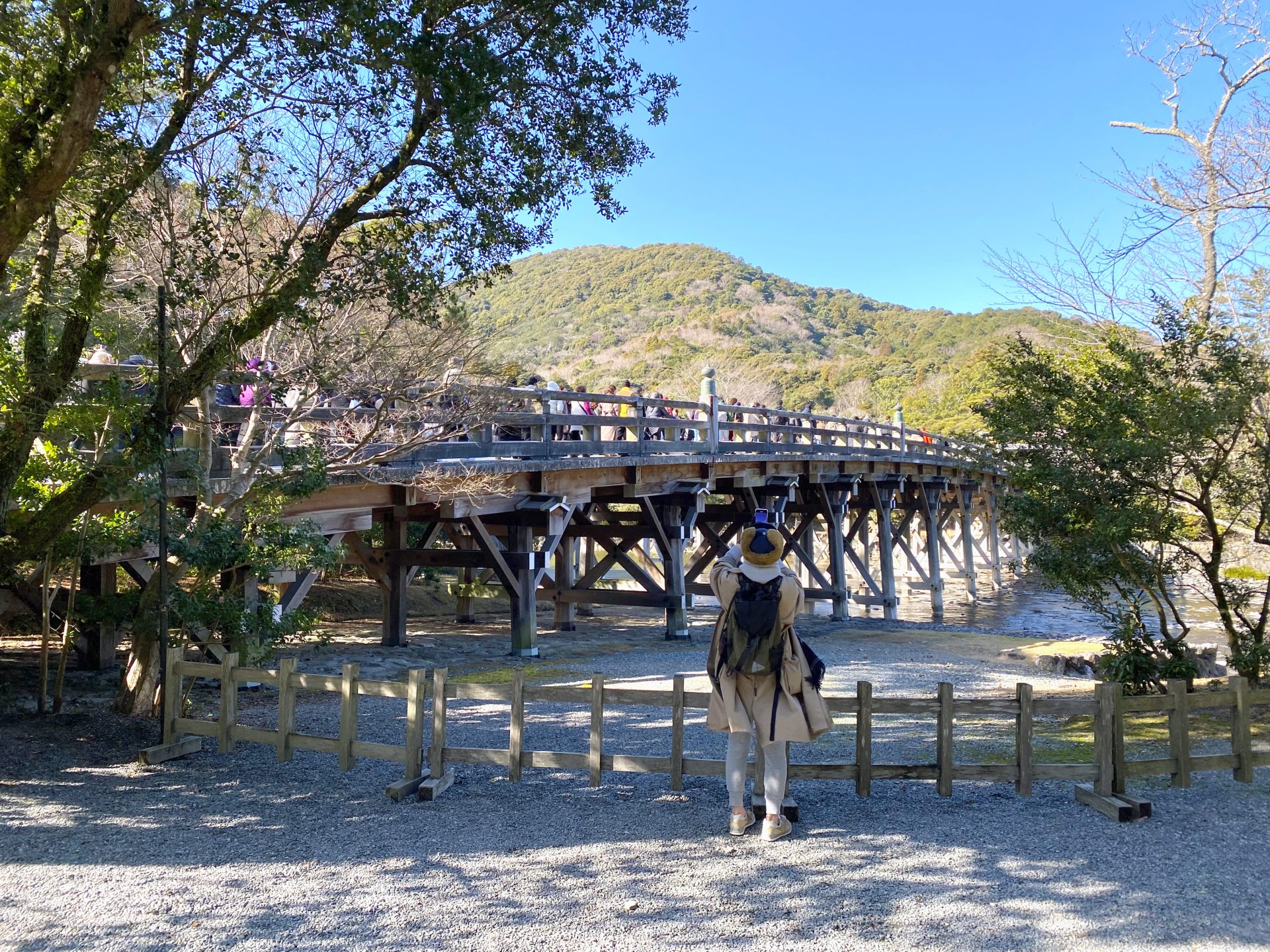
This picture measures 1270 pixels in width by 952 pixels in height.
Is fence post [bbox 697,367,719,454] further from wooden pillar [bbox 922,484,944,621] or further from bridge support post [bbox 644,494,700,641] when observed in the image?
wooden pillar [bbox 922,484,944,621]

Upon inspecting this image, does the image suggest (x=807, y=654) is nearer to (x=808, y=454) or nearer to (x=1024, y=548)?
(x=808, y=454)

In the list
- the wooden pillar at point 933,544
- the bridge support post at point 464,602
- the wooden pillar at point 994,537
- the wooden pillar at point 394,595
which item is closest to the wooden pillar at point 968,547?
the wooden pillar at point 994,537

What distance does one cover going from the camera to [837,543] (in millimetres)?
19781

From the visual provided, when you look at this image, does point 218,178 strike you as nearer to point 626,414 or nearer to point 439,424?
point 439,424

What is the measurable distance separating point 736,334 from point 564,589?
71883 millimetres

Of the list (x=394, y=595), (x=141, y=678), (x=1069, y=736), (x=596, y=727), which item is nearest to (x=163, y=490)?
(x=141, y=678)

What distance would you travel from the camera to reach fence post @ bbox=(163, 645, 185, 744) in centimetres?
593

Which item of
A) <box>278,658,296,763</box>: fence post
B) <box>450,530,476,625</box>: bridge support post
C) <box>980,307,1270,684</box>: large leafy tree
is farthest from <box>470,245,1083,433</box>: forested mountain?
<box>278,658,296,763</box>: fence post

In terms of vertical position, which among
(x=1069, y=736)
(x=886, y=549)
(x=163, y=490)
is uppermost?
(x=163, y=490)

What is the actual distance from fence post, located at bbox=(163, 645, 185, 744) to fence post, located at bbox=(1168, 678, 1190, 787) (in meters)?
5.84

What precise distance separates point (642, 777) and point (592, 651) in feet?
23.8

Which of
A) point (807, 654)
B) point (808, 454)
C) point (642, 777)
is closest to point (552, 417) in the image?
point (642, 777)

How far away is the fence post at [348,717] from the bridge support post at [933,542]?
18.8m

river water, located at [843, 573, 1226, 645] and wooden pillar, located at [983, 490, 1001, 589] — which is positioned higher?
wooden pillar, located at [983, 490, 1001, 589]
